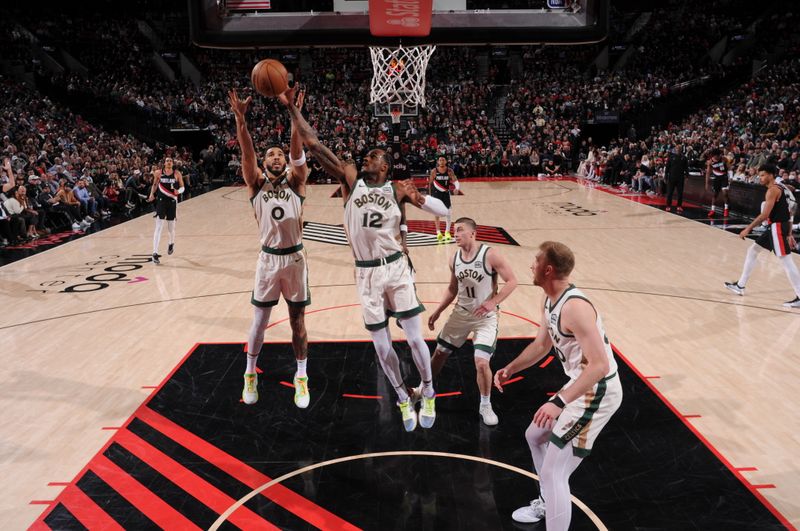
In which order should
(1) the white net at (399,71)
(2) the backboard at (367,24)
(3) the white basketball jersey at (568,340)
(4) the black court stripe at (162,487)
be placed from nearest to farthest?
(3) the white basketball jersey at (568,340) → (4) the black court stripe at (162,487) → (2) the backboard at (367,24) → (1) the white net at (399,71)

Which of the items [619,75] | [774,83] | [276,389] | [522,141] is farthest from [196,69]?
[276,389]

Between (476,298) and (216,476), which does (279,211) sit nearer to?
(476,298)

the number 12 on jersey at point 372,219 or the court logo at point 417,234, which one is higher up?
the number 12 on jersey at point 372,219

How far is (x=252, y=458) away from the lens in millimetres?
4504

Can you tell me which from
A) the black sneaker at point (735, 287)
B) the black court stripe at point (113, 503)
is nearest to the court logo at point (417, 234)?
the black sneaker at point (735, 287)

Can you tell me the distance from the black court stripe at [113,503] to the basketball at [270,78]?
113 inches

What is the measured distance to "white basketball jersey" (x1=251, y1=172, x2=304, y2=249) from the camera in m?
4.79

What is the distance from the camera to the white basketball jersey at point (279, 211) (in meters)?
4.79

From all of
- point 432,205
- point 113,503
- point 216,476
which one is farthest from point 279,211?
point 113,503

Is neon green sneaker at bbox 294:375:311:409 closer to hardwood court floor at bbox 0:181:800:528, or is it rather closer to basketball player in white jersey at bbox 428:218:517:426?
basketball player in white jersey at bbox 428:218:517:426

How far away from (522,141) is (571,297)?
24.5m

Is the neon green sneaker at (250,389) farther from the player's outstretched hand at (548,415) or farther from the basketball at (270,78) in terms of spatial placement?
→ the player's outstretched hand at (548,415)

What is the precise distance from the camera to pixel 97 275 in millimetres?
10039

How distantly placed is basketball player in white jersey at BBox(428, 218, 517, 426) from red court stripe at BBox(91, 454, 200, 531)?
220 cm
